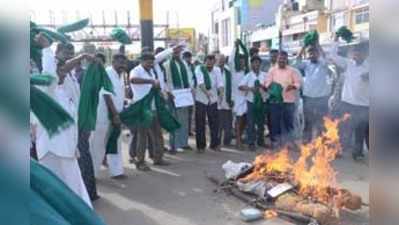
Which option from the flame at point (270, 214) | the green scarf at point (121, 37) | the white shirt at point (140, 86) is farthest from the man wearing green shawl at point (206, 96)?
the flame at point (270, 214)

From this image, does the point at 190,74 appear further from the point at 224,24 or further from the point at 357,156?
the point at 224,24

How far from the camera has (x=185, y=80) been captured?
843 centimetres

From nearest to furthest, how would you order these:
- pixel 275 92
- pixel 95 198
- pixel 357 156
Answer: pixel 95 198
pixel 357 156
pixel 275 92

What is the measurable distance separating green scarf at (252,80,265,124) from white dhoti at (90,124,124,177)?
2691mm

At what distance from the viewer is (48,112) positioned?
1362 millimetres

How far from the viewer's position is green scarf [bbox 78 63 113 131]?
5688 millimetres

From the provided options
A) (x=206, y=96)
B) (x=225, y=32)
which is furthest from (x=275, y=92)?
(x=225, y=32)

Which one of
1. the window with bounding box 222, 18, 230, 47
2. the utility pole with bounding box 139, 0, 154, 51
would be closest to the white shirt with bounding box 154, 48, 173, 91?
the utility pole with bounding box 139, 0, 154, 51

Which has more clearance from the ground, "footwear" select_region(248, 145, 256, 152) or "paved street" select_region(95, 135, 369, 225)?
"footwear" select_region(248, 145, 256, 152)

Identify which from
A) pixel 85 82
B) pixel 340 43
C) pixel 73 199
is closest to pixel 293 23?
pixel 340 43

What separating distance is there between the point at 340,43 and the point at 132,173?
4.09 meters

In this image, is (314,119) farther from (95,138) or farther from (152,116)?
(95,138)

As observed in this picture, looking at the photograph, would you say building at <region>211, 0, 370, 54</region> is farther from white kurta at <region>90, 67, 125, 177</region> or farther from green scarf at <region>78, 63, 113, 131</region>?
white kurta at <region>90, 67, 125, 177</region>

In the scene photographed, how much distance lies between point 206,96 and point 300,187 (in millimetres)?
3480
